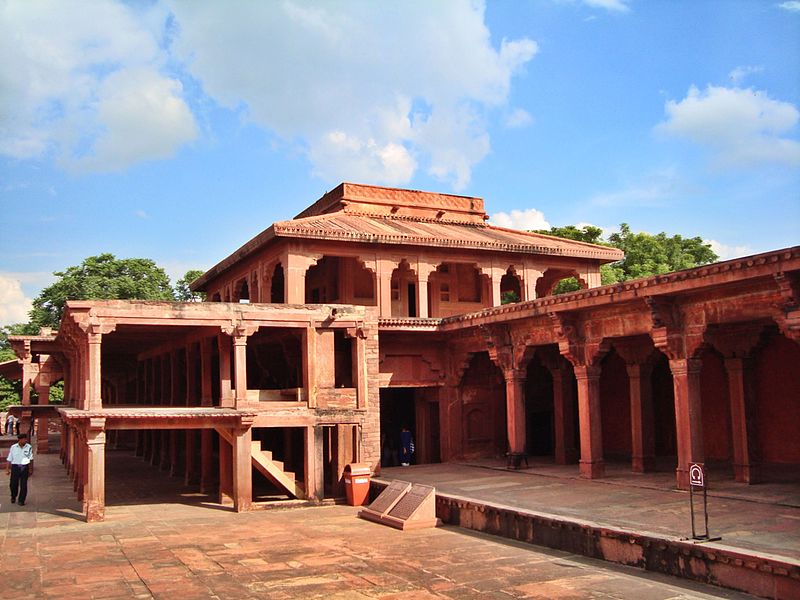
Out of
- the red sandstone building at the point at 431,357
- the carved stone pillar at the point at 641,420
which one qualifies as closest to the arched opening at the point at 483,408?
the red sandstone building at the point at 431,357

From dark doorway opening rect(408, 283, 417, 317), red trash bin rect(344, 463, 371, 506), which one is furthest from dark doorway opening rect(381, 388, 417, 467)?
red trash bin rect(344, 463, 371, 506)

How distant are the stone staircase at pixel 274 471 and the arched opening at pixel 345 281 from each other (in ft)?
25.2

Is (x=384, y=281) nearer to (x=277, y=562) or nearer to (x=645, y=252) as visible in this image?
(x=277, y=562)

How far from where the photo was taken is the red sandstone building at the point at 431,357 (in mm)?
16078

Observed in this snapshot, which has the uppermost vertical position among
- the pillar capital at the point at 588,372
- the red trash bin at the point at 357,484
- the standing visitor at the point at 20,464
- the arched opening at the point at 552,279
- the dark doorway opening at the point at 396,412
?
the arched opening at the point at 552,279

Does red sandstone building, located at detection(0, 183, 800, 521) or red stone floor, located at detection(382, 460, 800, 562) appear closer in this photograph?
red stone floor, located at detection(382, 460, 800, 562)

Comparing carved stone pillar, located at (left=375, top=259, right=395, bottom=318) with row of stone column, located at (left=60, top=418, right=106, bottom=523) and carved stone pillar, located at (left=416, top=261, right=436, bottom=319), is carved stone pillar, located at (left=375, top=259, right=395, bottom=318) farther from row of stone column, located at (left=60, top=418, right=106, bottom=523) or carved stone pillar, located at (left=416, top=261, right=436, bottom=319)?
row of stone column, located at (left=60, top=418, right=106, bottom=523)

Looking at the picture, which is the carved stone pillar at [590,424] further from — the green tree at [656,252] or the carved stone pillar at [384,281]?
the green tree at [656,252]

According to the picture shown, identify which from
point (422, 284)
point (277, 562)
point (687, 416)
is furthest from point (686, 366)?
point (422, 284)

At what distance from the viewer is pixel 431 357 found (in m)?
23.3

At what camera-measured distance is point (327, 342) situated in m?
19.3

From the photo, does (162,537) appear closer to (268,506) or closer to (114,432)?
(268,506)

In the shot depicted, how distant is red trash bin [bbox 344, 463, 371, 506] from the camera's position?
18.5 m

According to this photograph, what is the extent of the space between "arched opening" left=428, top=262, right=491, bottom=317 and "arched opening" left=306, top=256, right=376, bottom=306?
2.12 meters
